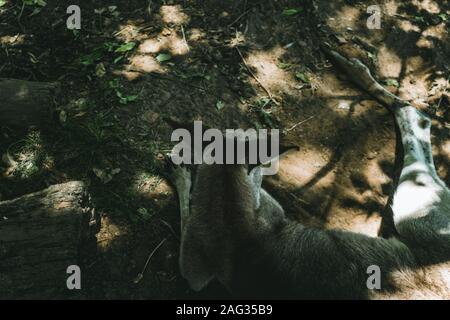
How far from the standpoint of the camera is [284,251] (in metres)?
4.22

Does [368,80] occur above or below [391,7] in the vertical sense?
below

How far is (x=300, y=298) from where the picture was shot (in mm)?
3959

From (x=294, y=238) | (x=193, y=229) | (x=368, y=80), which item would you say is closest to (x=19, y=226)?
(x=193, y=229)

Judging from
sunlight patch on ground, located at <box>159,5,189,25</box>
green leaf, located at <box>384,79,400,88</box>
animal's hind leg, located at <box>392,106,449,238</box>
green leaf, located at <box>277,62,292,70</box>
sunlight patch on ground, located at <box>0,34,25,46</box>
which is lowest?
animal's hind leg, located at <box>392,106,449,238</box>

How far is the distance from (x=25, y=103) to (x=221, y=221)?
237 cm

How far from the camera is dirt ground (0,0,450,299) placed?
461cm

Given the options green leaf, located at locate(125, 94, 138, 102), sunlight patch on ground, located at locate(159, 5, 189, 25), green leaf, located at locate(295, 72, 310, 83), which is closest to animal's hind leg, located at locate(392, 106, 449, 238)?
green leaf, located at locate(295, 72, 310, 83)

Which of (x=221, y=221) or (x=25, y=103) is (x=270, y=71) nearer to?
(x=221, y=221)

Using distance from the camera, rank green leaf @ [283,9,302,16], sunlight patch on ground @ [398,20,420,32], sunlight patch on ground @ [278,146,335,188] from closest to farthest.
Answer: sunlight patch on ground @ [278,146,335,188], green leaf @ [283,9,302,16], sunlight patch on ground @ [398,20,420,32]

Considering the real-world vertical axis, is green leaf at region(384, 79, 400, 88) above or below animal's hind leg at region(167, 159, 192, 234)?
above

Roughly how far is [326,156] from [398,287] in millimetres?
1843

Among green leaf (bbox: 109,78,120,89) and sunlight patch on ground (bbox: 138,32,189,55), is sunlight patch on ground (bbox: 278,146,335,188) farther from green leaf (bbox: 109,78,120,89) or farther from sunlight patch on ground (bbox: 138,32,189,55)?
green leaf (bbox: 109,78,120,89)

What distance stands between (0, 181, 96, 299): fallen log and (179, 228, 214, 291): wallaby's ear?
35.3 inches
